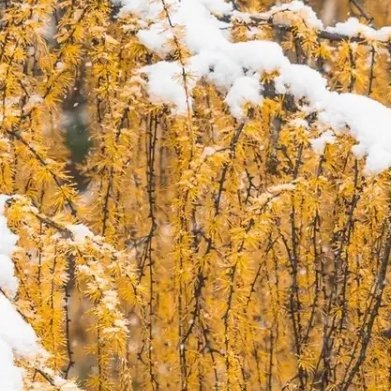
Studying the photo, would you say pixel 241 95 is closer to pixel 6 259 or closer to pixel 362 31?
pixel 362 31

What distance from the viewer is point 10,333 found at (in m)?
0.92

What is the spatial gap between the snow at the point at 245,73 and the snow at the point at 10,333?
39 centimetres

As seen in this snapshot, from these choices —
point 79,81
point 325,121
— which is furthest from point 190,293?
point 79,81

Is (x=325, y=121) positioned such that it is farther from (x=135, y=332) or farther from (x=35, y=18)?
(x=135, y=332)

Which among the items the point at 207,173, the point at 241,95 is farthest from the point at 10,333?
the point at 241,95

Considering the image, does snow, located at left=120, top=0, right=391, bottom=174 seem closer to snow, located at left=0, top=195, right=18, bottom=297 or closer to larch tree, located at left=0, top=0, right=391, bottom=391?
larch tree, located at left=0, top=0, right=391, bottom=391

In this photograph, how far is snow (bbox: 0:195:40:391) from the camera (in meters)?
0.83

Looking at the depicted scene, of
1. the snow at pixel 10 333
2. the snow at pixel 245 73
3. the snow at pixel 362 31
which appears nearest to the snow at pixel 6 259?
the snow at pixel 10 333

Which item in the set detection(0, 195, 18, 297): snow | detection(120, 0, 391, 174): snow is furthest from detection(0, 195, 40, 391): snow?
detection(120, 0, 391, 174): snow

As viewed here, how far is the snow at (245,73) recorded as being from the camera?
1.29 metres

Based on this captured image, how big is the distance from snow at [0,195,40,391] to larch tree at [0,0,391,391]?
38 mm

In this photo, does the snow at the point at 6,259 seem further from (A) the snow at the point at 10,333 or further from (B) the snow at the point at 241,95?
(B) the snow at the point at 241,95

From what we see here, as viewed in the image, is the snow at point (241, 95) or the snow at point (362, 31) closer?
the snow at point (241, 95)

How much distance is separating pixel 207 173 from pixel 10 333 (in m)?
0.48
